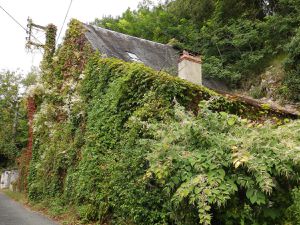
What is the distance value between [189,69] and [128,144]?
5803 millimetres

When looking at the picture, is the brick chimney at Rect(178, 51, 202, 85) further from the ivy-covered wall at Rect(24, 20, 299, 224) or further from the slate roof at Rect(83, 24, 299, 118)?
the ivy-covered wall at Rect(24, 20, 299, 224)

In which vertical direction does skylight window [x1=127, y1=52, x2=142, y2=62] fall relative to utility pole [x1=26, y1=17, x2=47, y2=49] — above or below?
below

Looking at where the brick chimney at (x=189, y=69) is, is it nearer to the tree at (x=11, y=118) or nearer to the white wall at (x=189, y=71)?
the white wall at (x=189, y=71)

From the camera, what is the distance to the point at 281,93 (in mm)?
14094

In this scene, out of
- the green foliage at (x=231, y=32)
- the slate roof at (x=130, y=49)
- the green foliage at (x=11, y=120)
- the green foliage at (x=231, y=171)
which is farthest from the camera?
the green foliage at (x=11, y=120)

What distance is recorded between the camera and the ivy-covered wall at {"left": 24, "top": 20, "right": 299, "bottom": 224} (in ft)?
13.9

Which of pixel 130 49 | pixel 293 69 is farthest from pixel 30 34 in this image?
pixel 293 69

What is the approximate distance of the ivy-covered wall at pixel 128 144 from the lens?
13.9 ft

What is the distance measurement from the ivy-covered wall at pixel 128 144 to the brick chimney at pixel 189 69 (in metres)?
3.26

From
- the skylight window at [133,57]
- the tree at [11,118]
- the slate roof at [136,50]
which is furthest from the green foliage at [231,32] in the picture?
the tree at [11,118]

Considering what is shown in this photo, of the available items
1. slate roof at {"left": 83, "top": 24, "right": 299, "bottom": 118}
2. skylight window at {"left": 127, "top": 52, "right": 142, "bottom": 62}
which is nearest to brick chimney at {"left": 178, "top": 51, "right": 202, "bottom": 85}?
slate roof at {"left": 83, "top": 24, "right": 299, "bottom": 118}

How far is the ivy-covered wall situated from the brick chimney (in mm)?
3255

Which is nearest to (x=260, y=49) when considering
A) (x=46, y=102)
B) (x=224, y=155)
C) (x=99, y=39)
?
(x=99, y=39)

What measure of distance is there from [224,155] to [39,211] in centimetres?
855
